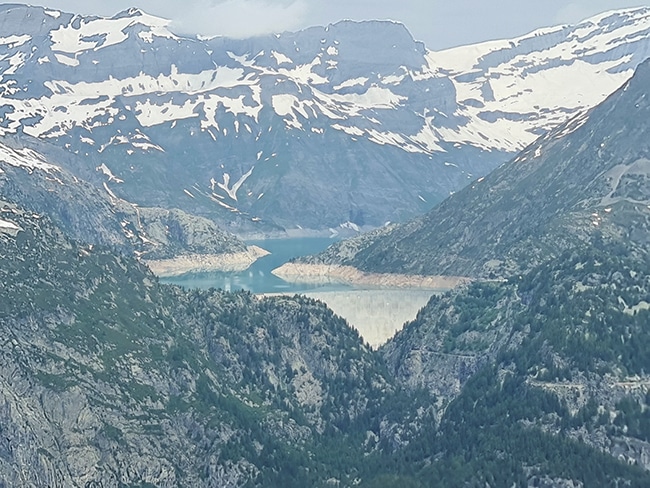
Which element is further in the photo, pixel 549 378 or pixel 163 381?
pixel 163 381

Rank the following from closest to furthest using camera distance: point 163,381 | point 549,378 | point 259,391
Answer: point 549,378 < point 163,381 < point 259,391

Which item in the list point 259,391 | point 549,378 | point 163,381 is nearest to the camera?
point 549,378

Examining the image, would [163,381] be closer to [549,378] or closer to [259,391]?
[259,391]

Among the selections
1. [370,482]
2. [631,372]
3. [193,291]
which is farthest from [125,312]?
[631,372]

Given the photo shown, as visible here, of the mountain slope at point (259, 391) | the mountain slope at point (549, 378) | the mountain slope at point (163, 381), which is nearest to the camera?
the mountain slope at point (549, 378)

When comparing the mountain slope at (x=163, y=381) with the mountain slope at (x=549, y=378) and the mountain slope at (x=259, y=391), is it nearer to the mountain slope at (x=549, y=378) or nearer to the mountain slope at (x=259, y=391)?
the mountain slope at (x=259, y=391)

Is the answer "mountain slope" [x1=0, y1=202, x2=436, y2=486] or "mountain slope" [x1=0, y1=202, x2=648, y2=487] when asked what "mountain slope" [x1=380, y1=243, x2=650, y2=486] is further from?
"mountain slope" [x1=0, y1=202, x2=436, y2=486]

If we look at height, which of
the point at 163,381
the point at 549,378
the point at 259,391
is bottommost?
the point at 259,391

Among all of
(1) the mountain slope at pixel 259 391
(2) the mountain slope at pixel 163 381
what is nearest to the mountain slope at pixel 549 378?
(1) the mountain slope at pixel 259 391

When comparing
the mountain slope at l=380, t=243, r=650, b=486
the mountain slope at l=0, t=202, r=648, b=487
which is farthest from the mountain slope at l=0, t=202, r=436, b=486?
the mountain slope at l=380, t=243, r=650, b=486

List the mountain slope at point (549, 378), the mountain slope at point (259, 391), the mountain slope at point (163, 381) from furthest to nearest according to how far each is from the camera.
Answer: the mountain slope at point (163, 381)
the mountain slope at point (259, 391)
the mountain slope at point (549, 378)

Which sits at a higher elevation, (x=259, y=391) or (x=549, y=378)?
(x=549, y=378)

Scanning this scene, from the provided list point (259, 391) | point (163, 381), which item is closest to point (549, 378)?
point (259, 391)
